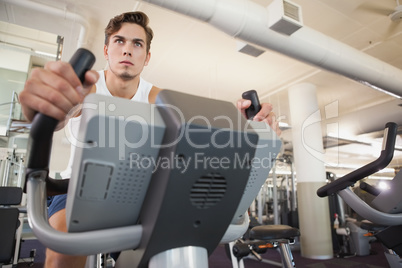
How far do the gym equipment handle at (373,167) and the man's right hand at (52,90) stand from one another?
132 cm

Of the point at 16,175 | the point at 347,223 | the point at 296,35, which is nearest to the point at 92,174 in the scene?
the point at 296,35

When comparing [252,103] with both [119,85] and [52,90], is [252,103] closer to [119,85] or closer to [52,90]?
[52,90]

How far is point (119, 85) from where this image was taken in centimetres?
102

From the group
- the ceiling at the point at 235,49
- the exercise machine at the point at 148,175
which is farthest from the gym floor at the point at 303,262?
the exercise machine at the point at 148,175

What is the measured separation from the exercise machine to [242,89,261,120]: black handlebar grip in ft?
0.65

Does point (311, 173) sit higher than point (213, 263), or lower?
higher

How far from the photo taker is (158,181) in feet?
1.47

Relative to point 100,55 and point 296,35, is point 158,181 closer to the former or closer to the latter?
point 296,35

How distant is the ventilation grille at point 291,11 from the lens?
105 inches

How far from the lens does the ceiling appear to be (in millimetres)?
3232

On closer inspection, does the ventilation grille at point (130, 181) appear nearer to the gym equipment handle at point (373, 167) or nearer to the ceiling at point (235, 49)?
the gym equipment handle at point (373, 167)

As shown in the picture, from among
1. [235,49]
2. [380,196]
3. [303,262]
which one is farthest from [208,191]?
[303,262]

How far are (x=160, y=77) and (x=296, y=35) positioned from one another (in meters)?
2.77

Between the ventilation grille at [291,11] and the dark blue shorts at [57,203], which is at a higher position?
the ventilation grille at [291,11]
